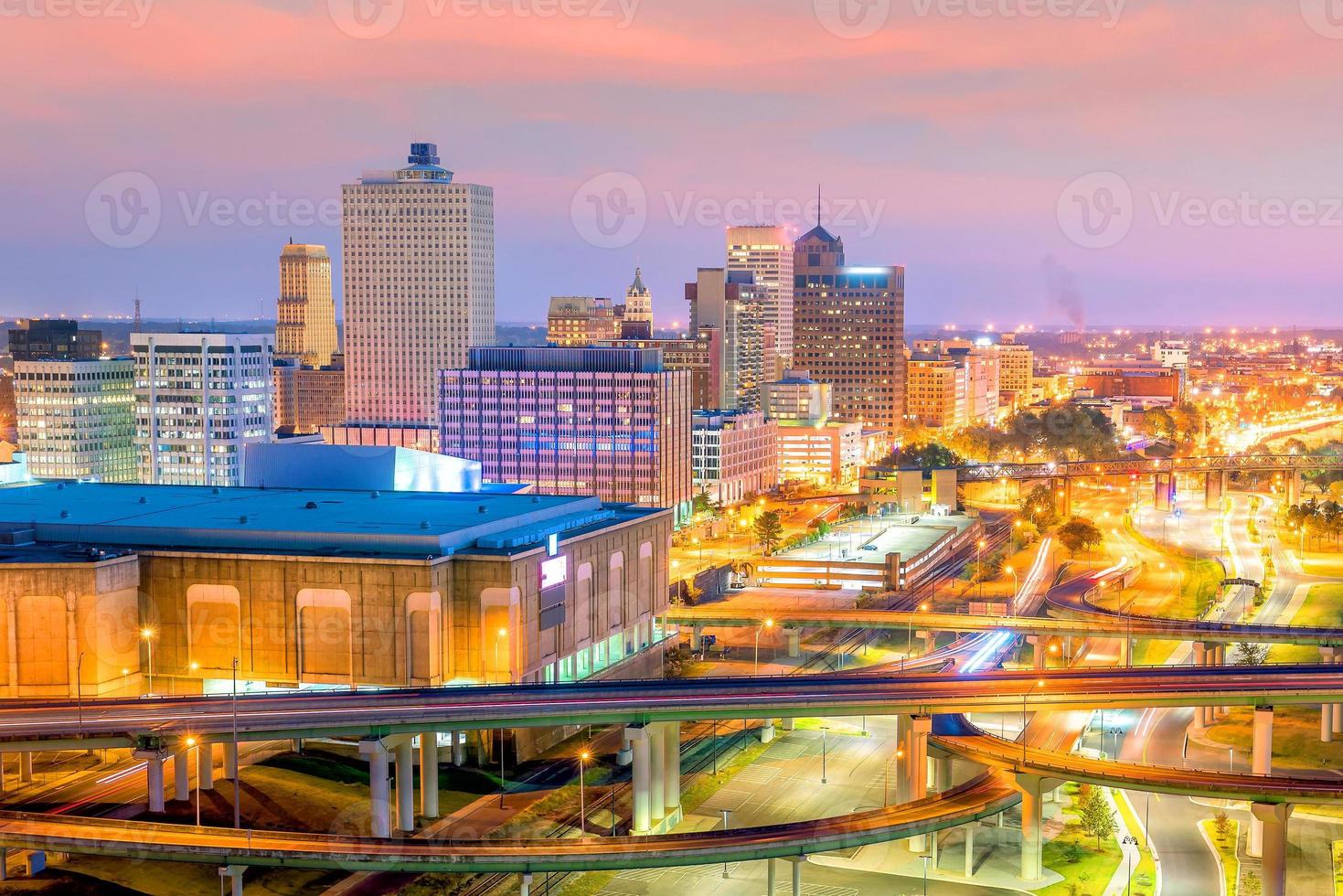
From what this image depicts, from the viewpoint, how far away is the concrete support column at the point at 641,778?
55.9 metres

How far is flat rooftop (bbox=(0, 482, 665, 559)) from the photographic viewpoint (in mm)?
70438

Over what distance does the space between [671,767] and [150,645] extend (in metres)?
24.3

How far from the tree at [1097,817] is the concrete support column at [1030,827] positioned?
3.84 meters

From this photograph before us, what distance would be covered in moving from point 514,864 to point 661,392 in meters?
89.6

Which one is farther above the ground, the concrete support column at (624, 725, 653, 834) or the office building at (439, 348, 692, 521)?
the office building at (439, 348, 692, 521)

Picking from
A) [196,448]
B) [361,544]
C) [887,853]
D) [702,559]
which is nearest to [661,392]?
[702,559]

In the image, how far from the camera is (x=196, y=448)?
531ft

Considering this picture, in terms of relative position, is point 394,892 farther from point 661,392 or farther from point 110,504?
point 661,392

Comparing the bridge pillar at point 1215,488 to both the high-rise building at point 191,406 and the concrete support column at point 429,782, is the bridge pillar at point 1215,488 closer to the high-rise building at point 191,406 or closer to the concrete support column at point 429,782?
the high-rise building at point 191,406

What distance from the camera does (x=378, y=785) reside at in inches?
2114

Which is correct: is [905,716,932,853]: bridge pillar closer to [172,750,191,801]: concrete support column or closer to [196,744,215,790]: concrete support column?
[196,744,215,790]: concrete support column

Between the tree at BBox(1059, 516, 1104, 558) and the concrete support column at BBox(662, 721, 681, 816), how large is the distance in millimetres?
74622

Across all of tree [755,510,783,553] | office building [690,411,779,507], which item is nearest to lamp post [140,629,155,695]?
tree [755,510,783,553]

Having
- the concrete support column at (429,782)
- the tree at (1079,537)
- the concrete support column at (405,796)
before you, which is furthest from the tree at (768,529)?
the concrete support column at (405,796)
